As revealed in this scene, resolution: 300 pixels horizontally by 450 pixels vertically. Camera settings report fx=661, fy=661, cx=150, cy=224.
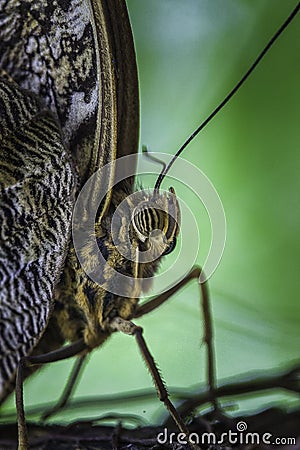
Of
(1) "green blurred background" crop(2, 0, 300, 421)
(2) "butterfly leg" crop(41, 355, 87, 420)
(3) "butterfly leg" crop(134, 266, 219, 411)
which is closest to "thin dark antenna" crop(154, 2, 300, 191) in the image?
(1) "green blurred background" crop(2, 0, 300, 421)

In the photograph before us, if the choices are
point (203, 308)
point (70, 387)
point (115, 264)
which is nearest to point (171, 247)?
point (115, 264)

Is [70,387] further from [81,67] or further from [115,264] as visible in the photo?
[81,67]

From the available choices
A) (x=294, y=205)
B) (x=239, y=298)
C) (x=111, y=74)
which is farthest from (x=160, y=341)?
(x=111, y=74)

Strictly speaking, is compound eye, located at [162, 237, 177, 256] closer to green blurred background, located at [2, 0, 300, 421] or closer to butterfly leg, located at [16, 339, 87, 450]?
green blurred background, located at [2, 0, 300, 421]

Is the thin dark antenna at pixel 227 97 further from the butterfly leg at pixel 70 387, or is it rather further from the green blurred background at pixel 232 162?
the butterfly leg at pixel 70 387

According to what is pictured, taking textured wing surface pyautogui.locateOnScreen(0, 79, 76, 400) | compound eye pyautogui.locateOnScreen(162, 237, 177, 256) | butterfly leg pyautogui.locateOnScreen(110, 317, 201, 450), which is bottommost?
butterfly leg pyautogui.locateOnScreen(110, 317, 201, 450)

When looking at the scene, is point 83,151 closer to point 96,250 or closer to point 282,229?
point 96,250
